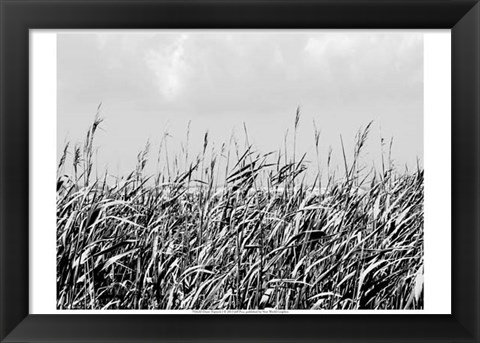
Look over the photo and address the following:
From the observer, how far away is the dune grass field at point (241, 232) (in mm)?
2527

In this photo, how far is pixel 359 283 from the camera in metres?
2.53

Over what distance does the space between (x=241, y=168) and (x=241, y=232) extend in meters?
0.21

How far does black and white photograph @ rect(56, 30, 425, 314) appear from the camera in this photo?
8.26ft

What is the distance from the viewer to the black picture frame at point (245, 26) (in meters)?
2.48

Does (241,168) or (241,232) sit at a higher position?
(241,168)

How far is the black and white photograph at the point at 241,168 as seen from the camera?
2.52 metres

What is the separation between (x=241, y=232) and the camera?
100.0 inches

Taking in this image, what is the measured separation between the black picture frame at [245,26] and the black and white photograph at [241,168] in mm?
55

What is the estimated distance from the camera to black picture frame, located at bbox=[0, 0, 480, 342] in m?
2.48
